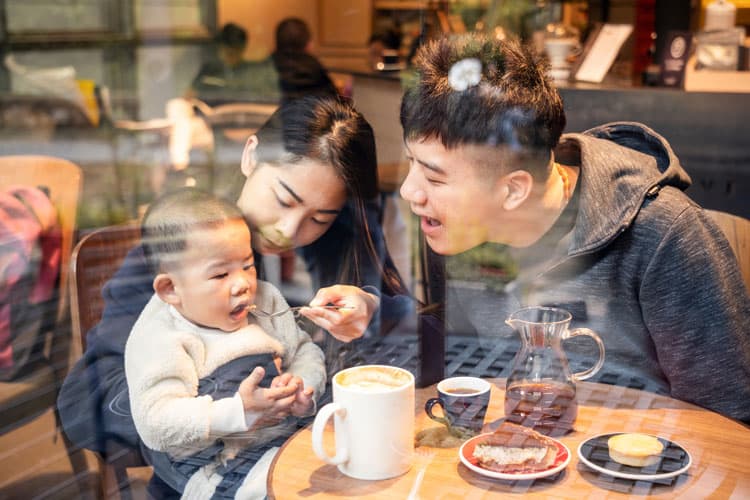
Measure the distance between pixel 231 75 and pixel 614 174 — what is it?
211 centimetres

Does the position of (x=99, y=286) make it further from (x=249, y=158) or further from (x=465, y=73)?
(x=465, y=73)

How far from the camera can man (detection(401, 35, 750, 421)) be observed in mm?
985

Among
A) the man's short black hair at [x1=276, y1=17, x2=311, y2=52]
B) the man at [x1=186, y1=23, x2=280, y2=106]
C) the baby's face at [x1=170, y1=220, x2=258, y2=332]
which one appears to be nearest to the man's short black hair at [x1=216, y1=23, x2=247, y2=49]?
the man at [x1=186, y1=23, x2=280, y2=106]

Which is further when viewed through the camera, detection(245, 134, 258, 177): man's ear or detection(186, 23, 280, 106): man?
detection(186, 23, 280, 106): man

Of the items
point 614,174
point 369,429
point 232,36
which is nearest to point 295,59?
point 232,36

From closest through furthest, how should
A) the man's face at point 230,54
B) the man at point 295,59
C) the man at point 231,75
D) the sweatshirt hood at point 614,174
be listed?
the sweatshirt hood at point 614,174, the man at point 295,59, the man at point 231,75, the man's face at point 230,54

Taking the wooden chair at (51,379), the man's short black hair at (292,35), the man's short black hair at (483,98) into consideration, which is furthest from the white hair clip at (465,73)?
the man's short black hair at (292,35)

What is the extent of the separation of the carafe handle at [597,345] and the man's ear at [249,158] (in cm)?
43

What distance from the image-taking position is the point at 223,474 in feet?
3.16

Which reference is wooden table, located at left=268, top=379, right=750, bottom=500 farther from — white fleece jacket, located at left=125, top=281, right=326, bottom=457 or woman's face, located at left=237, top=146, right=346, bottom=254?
woman's face, located at left=237, top=146, right=346, bottom=254

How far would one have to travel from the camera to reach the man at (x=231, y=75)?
8.41 ft

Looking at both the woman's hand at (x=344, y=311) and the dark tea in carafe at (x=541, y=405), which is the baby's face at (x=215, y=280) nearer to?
the woman's hand at (x=344, y=311)

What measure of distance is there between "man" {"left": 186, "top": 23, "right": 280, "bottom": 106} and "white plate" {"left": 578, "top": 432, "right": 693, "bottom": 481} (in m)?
1.52

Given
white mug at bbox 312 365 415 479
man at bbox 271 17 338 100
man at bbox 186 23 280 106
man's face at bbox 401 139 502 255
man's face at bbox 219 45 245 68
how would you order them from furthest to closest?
man's face at bbox 219 45 245 68 < man at bbox 186 23 280 106 < man at bbox 271 17 338 100 < man's face at bbox 401 139 502 255 < white mug at bbox 312 365 415 479
